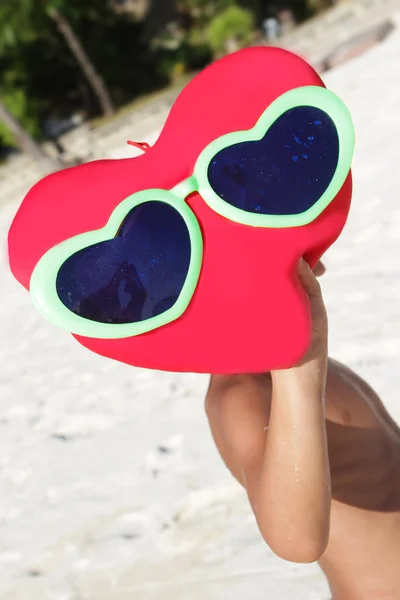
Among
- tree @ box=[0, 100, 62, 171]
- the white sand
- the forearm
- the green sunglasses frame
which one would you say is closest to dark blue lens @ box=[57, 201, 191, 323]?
the green sunglasses frame

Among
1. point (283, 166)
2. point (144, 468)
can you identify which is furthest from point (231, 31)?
point (283, 166)

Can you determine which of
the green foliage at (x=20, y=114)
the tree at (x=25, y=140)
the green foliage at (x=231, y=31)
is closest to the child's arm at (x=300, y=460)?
the tree at (x=25, y=140)

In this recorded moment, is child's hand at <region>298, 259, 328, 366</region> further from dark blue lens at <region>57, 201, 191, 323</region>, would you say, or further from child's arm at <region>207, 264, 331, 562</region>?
dark blue lens at <region>57, 201, 191, 323</region>

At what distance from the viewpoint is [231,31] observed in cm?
1227

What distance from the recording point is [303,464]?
826 millimetres

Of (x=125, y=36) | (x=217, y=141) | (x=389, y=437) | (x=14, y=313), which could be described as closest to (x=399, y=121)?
(x=14, y=313)

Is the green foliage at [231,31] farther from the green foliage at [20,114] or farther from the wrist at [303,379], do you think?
the wrist at [303,379]

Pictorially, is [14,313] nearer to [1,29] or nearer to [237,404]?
[237,404]

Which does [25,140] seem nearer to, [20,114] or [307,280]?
[20,114]

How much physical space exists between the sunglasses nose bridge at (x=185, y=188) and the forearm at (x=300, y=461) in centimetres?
30

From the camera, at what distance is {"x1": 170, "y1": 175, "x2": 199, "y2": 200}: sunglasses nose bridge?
0.83m

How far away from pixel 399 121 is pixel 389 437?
3462 mm

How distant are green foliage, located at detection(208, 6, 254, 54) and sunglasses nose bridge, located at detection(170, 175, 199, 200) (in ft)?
41.6

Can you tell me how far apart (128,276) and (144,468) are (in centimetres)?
173
